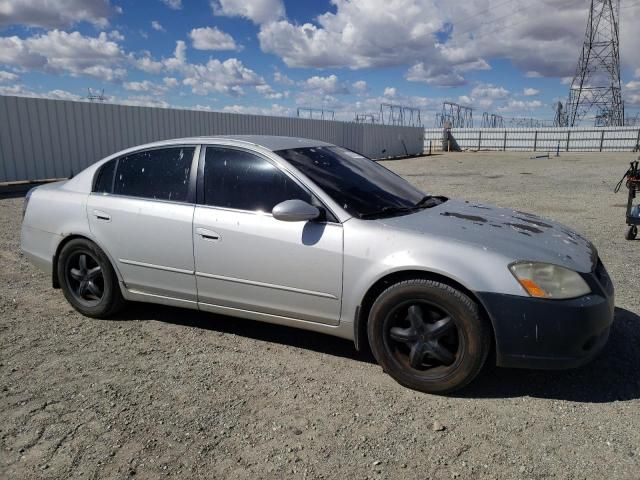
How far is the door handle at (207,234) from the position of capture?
3.45 m

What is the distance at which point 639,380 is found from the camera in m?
3.06

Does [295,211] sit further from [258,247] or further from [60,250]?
[60,250]

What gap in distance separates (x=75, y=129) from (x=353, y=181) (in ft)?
49.9

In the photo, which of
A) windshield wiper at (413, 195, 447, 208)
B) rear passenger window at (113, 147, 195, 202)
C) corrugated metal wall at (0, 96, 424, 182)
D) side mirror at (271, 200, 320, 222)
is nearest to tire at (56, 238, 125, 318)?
rear passenger window at (113, 147, 195, 202)

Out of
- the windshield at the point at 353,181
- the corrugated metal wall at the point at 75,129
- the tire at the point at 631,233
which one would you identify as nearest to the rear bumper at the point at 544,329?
the windshield at the point at 353,181

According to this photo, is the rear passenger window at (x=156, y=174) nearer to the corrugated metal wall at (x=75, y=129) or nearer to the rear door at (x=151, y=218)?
the rear door at (x=151, y=218)

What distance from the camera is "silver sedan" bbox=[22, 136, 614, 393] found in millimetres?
2771

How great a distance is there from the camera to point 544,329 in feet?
8.84

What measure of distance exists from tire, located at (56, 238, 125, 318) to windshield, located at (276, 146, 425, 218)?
177 centimetres

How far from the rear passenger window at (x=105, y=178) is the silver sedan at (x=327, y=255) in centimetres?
1

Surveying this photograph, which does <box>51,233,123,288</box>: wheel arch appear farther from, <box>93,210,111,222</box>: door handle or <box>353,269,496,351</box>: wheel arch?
<box>353,269,496,351</box>: wheel arch

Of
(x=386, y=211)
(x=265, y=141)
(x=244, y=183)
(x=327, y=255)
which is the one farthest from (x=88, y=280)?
(x=386, y=211)

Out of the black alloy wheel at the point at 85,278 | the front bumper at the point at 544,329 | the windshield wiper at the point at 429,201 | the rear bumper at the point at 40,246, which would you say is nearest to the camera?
the front bumper at the point at 544,329

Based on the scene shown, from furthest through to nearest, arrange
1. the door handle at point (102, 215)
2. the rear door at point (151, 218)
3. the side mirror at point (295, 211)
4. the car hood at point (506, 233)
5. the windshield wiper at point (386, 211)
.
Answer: the door handle at point (102, 215)
the rear door at point (151, 218)
the windshield wiper at point (386, 211)
the side mirror at point (295, 211)
the car hood at point (506, 233)
